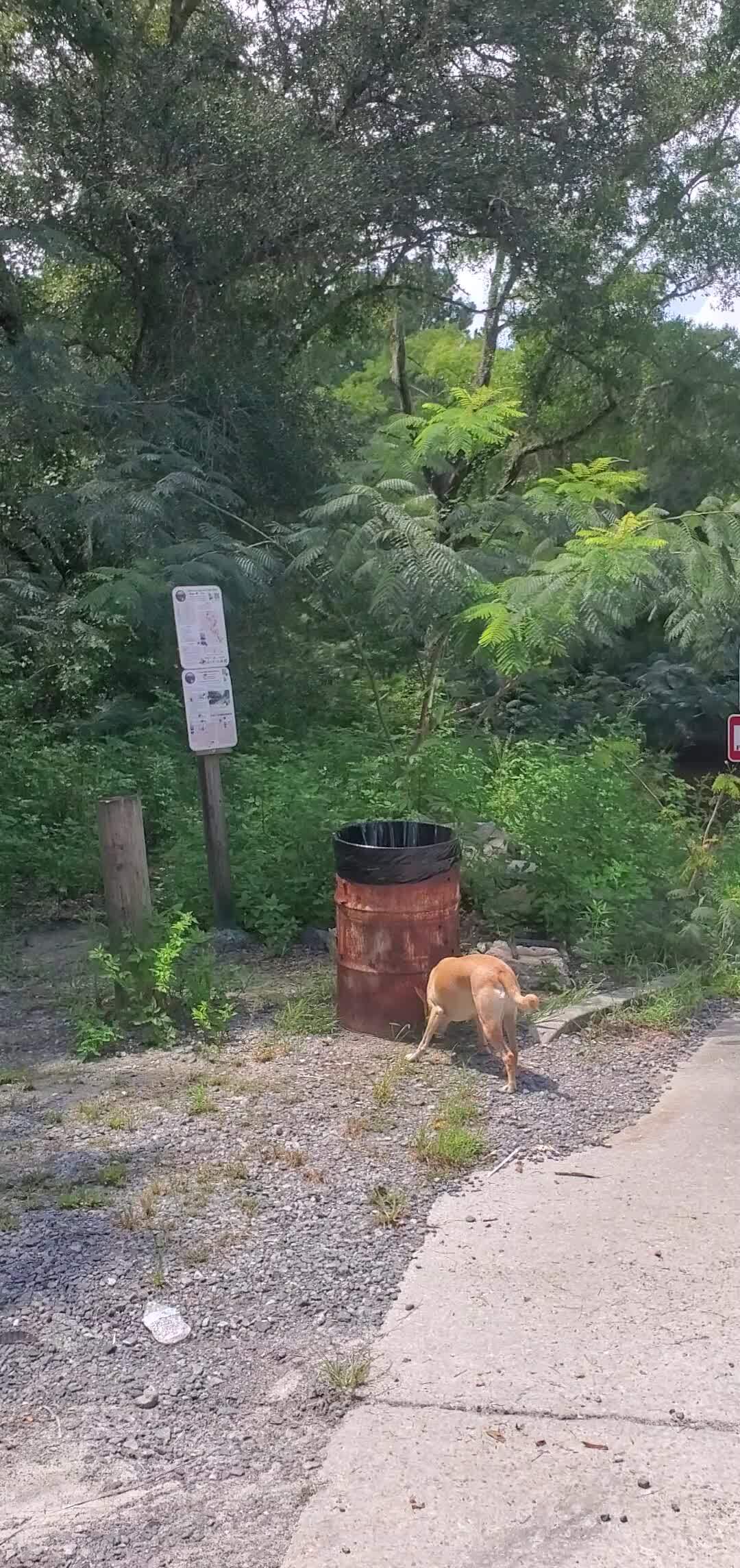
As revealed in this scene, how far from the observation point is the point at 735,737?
645 centimetres

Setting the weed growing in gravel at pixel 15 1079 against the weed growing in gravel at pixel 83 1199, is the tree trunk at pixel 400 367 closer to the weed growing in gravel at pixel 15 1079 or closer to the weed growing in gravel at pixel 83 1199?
the weed growing in gravel at pixel 15 1079

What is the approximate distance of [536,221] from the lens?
1239 centimetres

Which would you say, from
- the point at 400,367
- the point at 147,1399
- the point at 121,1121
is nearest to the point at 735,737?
the point at 121,1121

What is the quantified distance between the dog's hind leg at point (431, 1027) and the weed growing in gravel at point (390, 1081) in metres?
0.05

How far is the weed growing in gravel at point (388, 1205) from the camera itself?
3.98 meters

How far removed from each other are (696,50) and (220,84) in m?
6.49

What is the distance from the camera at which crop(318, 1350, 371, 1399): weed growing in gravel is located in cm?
311

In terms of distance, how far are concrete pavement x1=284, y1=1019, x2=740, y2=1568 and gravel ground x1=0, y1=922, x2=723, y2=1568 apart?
0.45 ft

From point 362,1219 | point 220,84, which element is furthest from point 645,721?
point 362,1219

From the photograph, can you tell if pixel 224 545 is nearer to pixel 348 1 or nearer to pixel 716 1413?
pixel 348 1

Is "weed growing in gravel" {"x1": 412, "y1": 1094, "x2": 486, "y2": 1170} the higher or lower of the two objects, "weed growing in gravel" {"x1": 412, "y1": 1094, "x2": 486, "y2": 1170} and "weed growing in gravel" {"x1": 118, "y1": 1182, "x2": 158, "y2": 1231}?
the lower

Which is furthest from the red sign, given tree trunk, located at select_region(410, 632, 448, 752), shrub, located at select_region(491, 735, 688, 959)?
tree trunk, located at select_region(410, 632, 448, 752)

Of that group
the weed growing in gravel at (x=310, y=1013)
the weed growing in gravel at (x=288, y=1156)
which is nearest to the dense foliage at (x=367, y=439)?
the weed growing in gravel at (x=310, y=1013)

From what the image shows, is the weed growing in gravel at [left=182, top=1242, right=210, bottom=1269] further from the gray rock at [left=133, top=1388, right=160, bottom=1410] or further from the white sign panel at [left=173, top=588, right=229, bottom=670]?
the white sign panel at [left=173, top=588, right=229, bottom=670]
